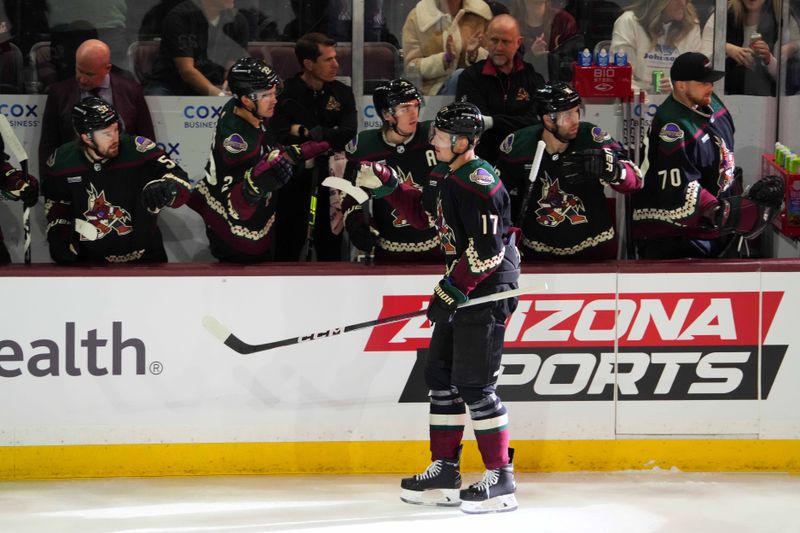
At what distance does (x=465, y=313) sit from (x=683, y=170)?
4.55ft

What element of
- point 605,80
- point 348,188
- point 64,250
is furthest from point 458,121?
point 64,250

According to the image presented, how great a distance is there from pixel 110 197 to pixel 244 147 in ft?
2.07

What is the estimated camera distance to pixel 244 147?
6145 mm

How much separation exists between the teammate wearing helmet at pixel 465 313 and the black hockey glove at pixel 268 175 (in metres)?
0.48

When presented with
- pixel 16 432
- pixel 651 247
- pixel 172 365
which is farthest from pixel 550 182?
pixel 16 432

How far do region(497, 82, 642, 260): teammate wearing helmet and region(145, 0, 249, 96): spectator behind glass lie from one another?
5.54 ft

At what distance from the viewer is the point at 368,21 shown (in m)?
7.21

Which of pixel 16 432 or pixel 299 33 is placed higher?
pixel 299 33

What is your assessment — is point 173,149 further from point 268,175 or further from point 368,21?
point 268,175

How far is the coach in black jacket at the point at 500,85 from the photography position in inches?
261

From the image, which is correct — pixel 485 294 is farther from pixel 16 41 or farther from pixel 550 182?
pixel 16 41

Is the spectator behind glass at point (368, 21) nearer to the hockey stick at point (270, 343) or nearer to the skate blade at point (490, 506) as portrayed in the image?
the hockey stick at point (270, 343)

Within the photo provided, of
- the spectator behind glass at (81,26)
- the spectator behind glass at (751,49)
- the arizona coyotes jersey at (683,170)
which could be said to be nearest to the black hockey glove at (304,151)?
the spectator behind glass at (81,26)

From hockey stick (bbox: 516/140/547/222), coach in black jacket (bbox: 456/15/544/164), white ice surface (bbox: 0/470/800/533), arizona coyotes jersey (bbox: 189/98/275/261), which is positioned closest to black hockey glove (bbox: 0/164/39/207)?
arizona coyotes jersey (bbox: 189/98/275/261)
